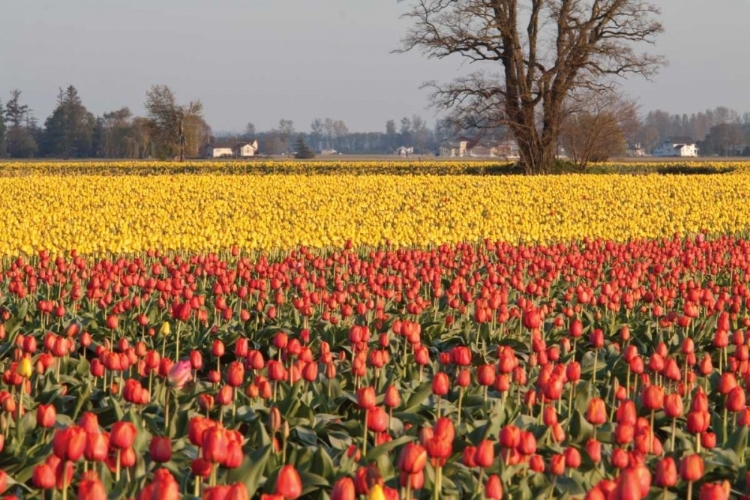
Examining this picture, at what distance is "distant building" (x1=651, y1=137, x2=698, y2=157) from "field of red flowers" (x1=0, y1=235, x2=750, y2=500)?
17686 centimetres

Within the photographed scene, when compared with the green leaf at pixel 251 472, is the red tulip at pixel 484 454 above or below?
above

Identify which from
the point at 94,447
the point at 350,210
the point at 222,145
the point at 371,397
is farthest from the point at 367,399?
the point at 222,145

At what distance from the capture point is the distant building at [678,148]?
18144cm

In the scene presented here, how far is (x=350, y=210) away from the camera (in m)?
22.5

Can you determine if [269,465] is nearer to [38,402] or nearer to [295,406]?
[295,406]

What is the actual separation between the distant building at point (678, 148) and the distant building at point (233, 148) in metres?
72.0

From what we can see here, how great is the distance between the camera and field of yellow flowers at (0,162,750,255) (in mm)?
15180

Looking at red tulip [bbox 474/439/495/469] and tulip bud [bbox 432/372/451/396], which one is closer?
red tulip [bbox 474/439/495/469]

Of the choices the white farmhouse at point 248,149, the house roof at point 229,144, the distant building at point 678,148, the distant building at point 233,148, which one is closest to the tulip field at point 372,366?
the distant building at point 233,148

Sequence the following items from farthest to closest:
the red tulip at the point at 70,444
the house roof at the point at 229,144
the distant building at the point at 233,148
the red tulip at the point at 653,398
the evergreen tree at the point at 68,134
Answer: the house roof at the point at 229,144 < the distant building at the point at 233,148 < the evergreen tree at the point at 68,134 < the red tulip at the point at 653,398 < the red tulip at the point at 70,444

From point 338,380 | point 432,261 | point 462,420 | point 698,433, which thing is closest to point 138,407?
point 338,380

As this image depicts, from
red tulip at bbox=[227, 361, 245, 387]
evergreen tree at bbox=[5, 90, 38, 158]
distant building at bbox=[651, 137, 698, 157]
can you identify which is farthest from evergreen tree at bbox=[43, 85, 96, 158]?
red tulip at bbox=[227, 361, 245, 387]

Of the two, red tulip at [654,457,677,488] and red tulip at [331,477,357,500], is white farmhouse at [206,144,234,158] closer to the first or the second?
red tulip at [654,457,677,488]

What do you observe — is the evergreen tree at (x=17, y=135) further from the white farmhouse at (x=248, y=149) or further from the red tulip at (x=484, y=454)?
the red tulip at (x=484, y=454)
